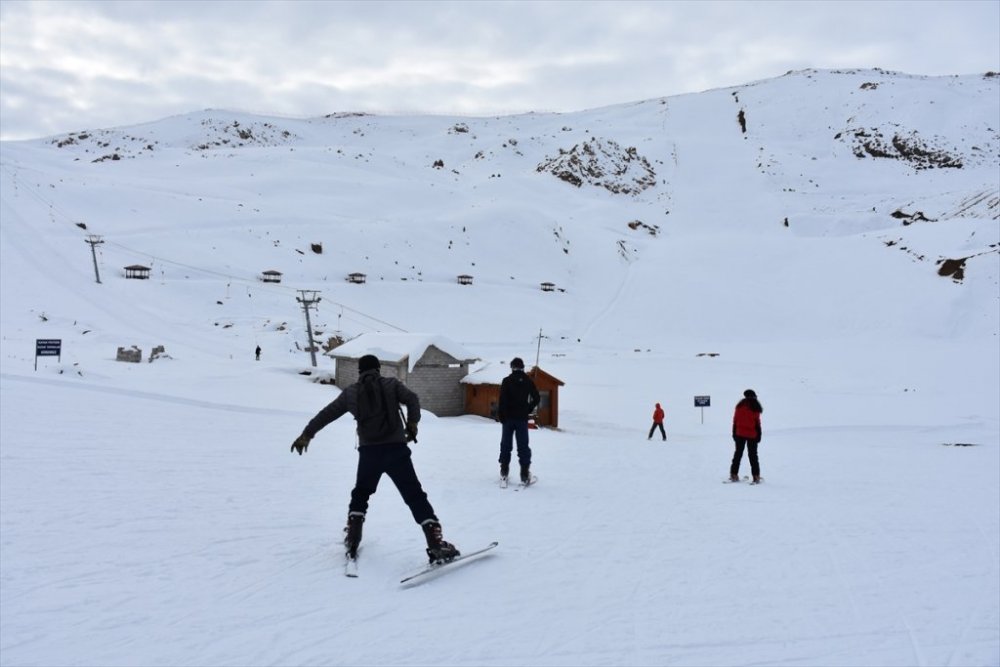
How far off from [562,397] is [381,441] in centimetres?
2502

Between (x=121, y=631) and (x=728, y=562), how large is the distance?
5445 mm

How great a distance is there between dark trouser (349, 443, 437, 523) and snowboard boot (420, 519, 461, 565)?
0.25 ft

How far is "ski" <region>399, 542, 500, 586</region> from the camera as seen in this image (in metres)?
5.61

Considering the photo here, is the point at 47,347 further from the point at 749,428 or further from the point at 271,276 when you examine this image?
the point at 271,276

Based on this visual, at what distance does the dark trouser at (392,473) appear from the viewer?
5.89m

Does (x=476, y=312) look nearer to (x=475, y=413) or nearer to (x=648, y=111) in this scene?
(x=475, y=413)

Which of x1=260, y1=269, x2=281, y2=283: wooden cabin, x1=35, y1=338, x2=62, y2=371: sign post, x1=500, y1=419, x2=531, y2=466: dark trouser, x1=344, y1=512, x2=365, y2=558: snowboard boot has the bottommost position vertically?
x1=344, y1=512, x2=365, y2=558: snowboard boot

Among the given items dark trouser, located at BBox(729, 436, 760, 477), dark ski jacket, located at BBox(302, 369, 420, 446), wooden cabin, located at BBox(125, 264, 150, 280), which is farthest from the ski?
wooden cabin, located at BBox(125, 264, 150, 280)

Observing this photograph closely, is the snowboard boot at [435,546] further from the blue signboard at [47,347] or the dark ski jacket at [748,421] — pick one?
the blue signboard at [47,347]

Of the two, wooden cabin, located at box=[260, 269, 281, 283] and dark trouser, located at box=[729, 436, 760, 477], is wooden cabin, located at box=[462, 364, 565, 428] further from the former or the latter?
wooden cabin, located at box=[260, 269, 281, 283]

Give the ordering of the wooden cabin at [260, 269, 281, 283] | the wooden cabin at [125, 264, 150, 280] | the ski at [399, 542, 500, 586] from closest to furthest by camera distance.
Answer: the ski at [399, 542, 500, 586] < the wooden cabin at [125, 264, 150, 280] < the wooden cabin at [260, 269, 281, 283]

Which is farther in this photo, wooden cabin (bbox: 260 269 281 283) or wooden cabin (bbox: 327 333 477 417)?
wooden cabin (bbox: 260 269 281 283)

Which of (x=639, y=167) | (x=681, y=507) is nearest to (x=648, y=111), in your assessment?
(x=639, y=167)

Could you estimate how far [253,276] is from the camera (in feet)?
159
